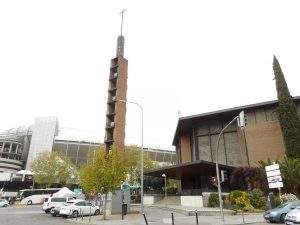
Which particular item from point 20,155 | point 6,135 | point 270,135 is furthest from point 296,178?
point 6,135

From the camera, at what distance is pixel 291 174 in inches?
1410

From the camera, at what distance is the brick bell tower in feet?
163

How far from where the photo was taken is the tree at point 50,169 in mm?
71188

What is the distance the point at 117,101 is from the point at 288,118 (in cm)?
2509

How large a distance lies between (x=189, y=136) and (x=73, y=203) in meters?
30.1

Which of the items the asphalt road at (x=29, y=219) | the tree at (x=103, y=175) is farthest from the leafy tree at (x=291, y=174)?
the asphalt road at (x=29, y=219)

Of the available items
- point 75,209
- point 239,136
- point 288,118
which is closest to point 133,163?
point 239,136

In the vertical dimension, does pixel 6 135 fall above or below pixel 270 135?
above

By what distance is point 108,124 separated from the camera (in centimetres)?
5291

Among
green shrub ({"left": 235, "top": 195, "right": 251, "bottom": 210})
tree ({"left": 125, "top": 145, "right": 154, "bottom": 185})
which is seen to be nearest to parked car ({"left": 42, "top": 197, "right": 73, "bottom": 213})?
green shrub ({"left": 235, "top": 195, "right": 251, "bottom": 210})

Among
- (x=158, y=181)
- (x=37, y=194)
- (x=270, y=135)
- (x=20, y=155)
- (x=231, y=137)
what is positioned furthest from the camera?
(x=20, y=155)

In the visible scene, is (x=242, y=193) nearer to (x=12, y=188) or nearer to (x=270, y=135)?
(x=270, y=135)

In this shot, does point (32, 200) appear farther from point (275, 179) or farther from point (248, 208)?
point (275, 179)

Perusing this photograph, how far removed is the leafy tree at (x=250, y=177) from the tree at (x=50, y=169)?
44.7 metres
